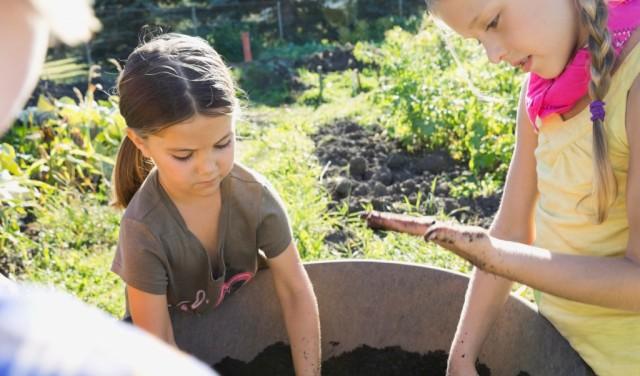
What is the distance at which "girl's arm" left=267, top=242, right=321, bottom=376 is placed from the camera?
6.14 ft

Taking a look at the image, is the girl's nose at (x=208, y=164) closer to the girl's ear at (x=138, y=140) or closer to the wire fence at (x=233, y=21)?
the girl's ear at (x=138, y=140)

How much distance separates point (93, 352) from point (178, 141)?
1.20 m

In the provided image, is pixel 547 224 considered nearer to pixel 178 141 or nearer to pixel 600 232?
pixel 600 232

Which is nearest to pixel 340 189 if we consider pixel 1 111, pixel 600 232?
pixel 600 232

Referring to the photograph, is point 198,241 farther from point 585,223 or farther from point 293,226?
point 293,226

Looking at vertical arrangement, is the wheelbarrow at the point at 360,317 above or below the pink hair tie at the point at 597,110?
below

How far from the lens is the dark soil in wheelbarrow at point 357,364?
79.5 inches

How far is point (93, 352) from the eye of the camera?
1.76ft

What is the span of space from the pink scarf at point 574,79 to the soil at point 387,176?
165 centimetres

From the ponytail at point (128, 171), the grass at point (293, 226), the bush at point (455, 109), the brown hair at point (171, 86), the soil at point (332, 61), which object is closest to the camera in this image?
the brown hair at point (171, 86)

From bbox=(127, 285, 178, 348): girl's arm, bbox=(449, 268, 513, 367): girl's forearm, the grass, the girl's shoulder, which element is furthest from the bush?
bbox=(127, 285, 178, 348): girl's arm

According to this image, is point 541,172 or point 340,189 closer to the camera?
point 541,172

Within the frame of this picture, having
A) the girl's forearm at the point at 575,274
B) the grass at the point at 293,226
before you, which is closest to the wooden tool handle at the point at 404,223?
the girl's forearm at the point at 575,274

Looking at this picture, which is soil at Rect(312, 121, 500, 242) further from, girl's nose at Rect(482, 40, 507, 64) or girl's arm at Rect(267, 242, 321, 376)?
girl's nose at Rect(482, 40, 507, 64)
